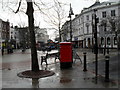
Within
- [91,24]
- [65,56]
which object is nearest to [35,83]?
[65,56]

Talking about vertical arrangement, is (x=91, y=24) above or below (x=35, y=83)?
above

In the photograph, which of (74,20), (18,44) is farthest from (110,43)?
(18,44)

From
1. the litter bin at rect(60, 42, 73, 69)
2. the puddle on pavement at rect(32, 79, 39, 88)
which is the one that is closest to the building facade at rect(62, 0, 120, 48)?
the litter bin at rect(60, 42, 73, 69)

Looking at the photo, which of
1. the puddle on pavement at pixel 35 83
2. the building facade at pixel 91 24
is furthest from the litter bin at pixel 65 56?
the building facade at pixel 91 24

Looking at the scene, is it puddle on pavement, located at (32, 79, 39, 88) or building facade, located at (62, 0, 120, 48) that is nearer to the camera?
puddle on pavement, located at (32, 79, 39, 88)

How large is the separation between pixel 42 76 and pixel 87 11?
50.4 metres

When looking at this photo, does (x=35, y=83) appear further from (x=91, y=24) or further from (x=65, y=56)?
(x=91, y=24)

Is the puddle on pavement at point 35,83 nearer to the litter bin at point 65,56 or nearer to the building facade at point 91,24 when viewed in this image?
the litter bin at point 65,56

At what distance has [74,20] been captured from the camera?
72.1 meters

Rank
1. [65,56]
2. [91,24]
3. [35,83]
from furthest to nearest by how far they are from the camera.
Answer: [91,24], [65,56], [35,83]

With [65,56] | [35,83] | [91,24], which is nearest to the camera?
[35,83]

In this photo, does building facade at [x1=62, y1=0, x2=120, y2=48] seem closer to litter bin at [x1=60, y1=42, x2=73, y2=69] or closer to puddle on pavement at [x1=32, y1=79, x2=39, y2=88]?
litter bin at [x1=60, y1=42, x2=73, y2=69]

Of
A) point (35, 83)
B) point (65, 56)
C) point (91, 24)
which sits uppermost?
point (91, 24)

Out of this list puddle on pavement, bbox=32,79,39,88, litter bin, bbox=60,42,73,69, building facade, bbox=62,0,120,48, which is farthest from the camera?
building facade, bbox=62,0,120,48
